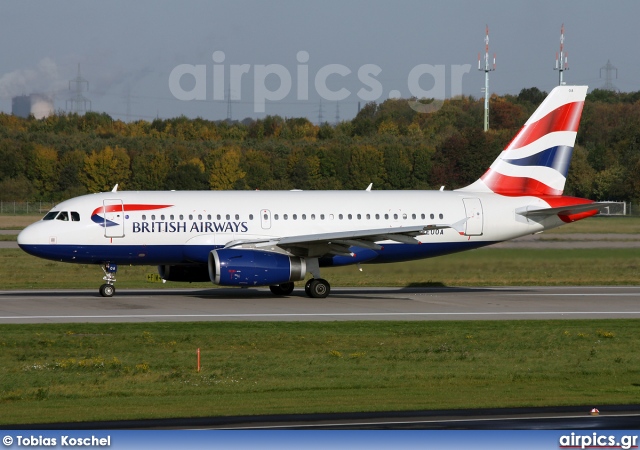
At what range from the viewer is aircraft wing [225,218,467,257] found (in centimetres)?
3156

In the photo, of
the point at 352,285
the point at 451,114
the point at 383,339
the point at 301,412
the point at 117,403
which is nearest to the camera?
the point at 301,412

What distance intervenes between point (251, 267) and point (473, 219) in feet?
27.2

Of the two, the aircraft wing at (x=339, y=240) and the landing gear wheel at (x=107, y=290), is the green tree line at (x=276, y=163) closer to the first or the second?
the landing gear wheel at (x=107, y=290)

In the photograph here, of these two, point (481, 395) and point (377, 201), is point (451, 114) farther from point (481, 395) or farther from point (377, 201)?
point (481, 395)

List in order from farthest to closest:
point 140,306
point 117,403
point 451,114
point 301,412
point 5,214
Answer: point 451,114
point 5,214
point 140,306
point 117,403
point 301,412

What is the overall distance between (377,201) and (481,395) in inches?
721

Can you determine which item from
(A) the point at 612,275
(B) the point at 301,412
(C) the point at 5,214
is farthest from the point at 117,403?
(C) the point at 5,214

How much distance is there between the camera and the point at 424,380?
19.0 m

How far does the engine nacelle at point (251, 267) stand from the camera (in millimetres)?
30891

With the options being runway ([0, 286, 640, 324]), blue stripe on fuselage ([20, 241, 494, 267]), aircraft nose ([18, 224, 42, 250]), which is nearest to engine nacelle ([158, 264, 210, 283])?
blue stripe on fuselage ([20, 241, 494, 267])

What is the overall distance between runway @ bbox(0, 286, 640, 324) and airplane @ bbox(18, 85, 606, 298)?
108cm

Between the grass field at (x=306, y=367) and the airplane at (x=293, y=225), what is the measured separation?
5.87m

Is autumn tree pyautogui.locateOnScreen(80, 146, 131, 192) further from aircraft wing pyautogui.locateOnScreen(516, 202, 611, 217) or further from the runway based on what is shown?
aircraft wing pyautogui.locateOnScreen(516, 202, 611, 217)

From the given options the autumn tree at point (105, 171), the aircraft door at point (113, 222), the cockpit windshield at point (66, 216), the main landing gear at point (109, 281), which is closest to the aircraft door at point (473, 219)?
the aircraft door at point (113, 222)
